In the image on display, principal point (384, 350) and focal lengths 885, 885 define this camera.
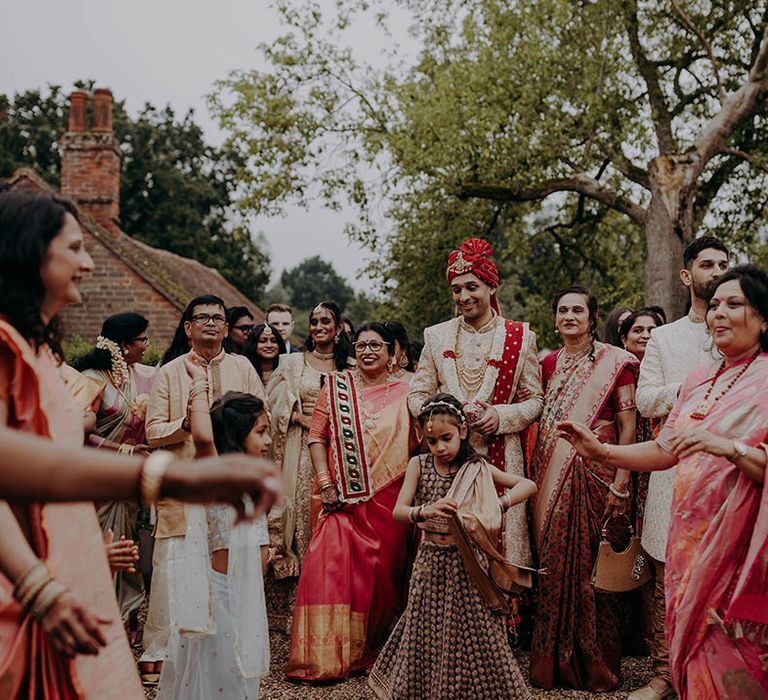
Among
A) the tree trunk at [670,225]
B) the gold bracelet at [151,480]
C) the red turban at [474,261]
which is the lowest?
the gold bracelet at [151,480]

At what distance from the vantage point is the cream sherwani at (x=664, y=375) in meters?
4.27

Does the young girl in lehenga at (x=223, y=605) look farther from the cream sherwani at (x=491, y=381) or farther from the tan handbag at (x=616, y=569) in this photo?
the tan handbag at (x=616, y=569)

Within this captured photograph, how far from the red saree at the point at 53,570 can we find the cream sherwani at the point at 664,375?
2922 millimetres

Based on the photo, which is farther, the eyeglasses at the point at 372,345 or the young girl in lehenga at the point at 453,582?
the eyeglasses at the point at 372,345

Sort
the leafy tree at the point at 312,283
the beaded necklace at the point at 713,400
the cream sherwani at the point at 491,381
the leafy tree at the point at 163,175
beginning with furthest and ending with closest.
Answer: the leafy tree at the point at 312,283 < the leafy tree at the point at 163,175 < the cream sherwani at the point at 491,381 < the beaded necklace at the point at 713,400

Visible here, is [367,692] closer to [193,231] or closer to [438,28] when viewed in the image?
[438,28]

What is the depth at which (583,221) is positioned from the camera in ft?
50.9

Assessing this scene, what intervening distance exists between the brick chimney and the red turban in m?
13.2

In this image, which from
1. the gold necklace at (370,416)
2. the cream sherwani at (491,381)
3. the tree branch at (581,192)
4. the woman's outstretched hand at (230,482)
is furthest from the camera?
the tree branch at (581,192)

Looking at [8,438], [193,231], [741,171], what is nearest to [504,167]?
[741,171]

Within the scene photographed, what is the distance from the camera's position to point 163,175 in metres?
35.4

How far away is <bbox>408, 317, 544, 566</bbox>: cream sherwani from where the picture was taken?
4.75m

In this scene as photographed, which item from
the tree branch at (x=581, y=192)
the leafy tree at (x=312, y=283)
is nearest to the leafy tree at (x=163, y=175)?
the tree branch at (x=581, y=192)

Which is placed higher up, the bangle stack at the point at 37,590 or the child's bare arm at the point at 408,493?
the bangle stack at the point at 37,590
